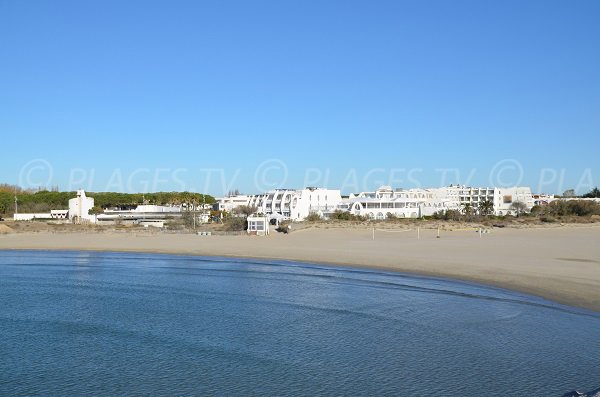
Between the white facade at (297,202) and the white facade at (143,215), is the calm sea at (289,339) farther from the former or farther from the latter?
the white facade at (143,215)

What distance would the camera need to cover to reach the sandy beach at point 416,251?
71.6 ft

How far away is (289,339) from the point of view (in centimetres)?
1402

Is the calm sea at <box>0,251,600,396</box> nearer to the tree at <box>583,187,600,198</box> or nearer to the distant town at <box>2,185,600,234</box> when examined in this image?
the distant town at <box>2,185,600,234</box>

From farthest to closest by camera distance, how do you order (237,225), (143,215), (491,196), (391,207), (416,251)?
(491,196) → (391,207) → (143,215) → (237,225) → (416,251)

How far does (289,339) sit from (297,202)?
72.2m

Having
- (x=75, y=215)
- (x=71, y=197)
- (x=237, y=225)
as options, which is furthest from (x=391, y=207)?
(x=71, y=197)

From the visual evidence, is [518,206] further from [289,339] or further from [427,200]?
[289,339]

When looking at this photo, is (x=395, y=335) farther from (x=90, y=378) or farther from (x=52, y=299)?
(x=52, y=299)

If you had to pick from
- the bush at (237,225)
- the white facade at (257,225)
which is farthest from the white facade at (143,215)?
the white facade at (257,225)

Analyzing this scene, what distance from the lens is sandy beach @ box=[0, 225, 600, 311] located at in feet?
71.6

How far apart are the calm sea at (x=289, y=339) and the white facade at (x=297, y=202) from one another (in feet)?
198

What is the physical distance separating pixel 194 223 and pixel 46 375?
53100 mm

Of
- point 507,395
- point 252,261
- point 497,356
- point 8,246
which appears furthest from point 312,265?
point 8,246

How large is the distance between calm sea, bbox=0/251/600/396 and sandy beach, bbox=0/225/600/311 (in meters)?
2.01
